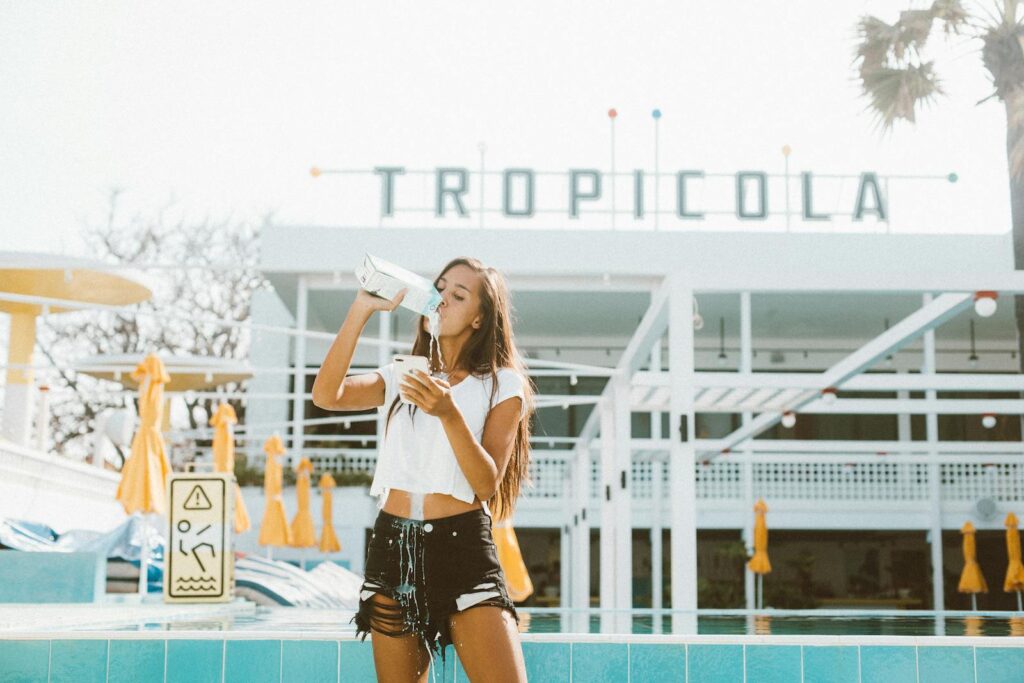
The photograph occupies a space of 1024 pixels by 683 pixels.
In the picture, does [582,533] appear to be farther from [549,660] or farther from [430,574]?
[430,574]

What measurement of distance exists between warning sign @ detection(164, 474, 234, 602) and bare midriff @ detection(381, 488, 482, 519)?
5973 millimetres

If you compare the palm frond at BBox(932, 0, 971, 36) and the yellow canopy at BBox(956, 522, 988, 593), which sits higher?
the palm frond at BBox(932, 0, 971, 36)

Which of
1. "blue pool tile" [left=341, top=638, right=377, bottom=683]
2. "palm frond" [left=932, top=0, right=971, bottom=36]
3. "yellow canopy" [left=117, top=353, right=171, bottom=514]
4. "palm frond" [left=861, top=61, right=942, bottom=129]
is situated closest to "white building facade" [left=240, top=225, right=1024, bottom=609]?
"yellow canopy" [left=117, top=353, right=171, bottom=514]

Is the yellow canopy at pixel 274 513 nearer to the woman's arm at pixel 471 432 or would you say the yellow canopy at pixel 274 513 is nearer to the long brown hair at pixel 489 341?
the long brown hair at pixel 489 341

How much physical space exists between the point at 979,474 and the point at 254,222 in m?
16.0

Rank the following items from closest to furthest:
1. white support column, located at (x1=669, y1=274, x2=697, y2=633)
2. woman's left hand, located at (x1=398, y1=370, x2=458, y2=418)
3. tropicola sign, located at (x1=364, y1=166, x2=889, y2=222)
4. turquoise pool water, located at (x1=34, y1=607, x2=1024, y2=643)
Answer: woman's left hand, located at (x1=398, y1=370, x2=458, y2=418) < turquoise pool water, located at (x1=34, y1=607, x2=1024, y2=643) < white support column, located at (x1=669, y1=274, x2=697, y2=633) < tropicola sign, located at (x1=364, y1=166, x2=889, y2=222)

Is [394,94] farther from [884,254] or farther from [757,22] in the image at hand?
[884,254]

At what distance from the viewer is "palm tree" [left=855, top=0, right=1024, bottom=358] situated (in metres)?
12.7

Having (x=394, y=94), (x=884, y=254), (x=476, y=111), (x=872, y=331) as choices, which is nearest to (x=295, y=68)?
(x=394, y=94)

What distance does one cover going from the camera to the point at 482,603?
261 centimetres

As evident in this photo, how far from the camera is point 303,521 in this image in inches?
551

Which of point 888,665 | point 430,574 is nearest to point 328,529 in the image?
point 888,665

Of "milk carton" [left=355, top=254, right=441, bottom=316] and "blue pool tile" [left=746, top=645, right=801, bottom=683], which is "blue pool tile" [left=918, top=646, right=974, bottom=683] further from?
"milk carton" [left=355, top=254, right=441, bottom=316]

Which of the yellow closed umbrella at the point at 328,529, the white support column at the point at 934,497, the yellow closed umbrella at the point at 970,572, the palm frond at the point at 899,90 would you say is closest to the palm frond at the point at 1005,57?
the palm frond at the point at 899,90
